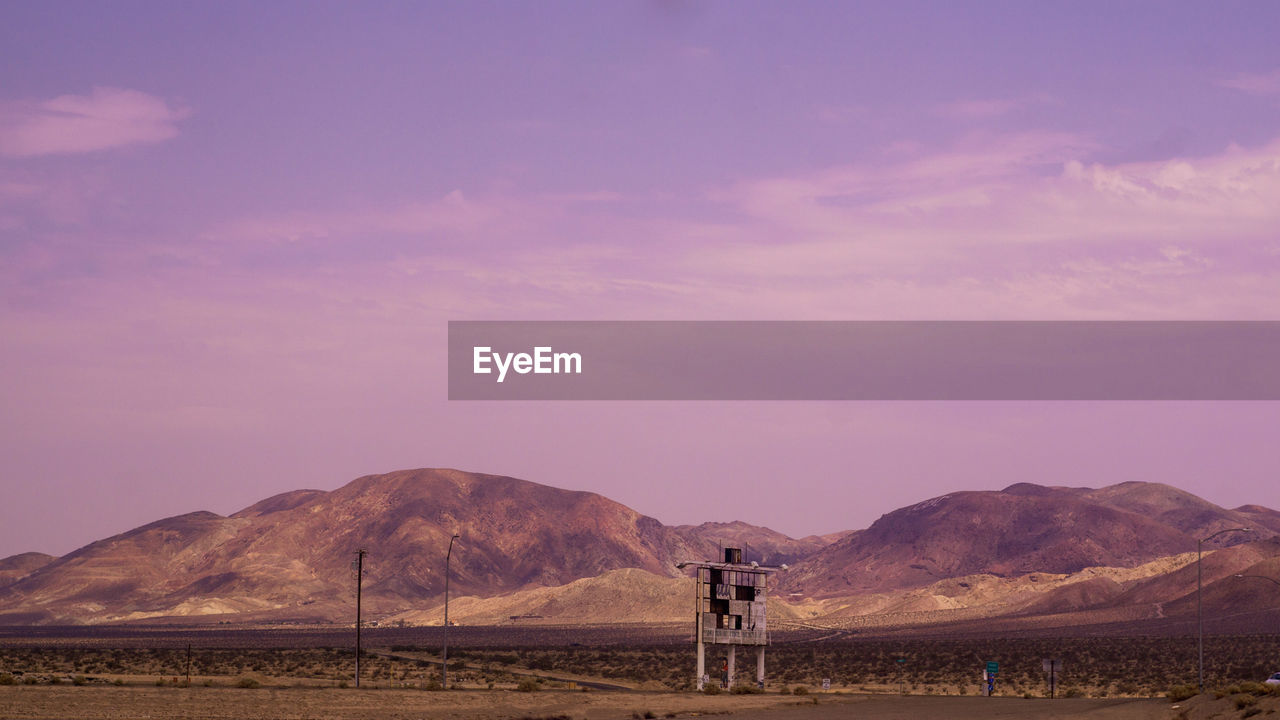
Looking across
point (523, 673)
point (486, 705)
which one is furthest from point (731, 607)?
point (523, 673)

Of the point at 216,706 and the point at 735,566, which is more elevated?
the point at 735,566

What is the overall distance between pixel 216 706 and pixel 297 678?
74.5 feet

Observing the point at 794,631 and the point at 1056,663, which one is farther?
the point at 794,631

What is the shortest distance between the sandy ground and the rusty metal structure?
6.34 meters

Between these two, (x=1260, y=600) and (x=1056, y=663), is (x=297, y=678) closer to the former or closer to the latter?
(x=1056, y=663)

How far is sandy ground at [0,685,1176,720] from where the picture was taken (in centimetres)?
4738

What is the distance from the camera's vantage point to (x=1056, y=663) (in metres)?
59.7

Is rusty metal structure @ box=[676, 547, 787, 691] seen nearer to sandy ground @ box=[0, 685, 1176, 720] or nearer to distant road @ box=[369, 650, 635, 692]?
distant road @ box=[369, 650, 635, 692]

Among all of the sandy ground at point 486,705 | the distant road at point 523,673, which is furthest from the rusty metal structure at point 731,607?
the sandy ground at point 486,705

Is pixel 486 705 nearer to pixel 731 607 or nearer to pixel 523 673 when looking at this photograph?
pixel 731 607

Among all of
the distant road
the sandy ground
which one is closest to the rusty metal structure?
the distant road

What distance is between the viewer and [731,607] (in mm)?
70250

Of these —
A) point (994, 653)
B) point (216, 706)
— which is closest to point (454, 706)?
point (216, 706)

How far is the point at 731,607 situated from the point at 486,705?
715 inches
